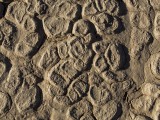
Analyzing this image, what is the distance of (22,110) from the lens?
1.17 m

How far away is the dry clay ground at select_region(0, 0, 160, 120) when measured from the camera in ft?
3.86

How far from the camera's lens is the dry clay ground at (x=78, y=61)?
1.18 meters

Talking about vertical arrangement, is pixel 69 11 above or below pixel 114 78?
above

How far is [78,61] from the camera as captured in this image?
1.19 m

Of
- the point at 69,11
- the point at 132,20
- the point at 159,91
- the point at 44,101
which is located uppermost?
the point at 69,11

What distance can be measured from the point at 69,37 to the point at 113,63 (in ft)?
0.57

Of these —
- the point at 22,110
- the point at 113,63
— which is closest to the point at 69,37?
the point at 113,63

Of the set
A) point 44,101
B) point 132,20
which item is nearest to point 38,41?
point 44,101

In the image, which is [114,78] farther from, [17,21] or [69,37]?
[17,21]

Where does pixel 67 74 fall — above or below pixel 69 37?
below

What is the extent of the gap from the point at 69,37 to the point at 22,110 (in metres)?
0.29

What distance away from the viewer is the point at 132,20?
124cm

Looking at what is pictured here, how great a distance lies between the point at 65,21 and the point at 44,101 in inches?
11.1

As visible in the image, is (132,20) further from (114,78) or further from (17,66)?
(17,66)
